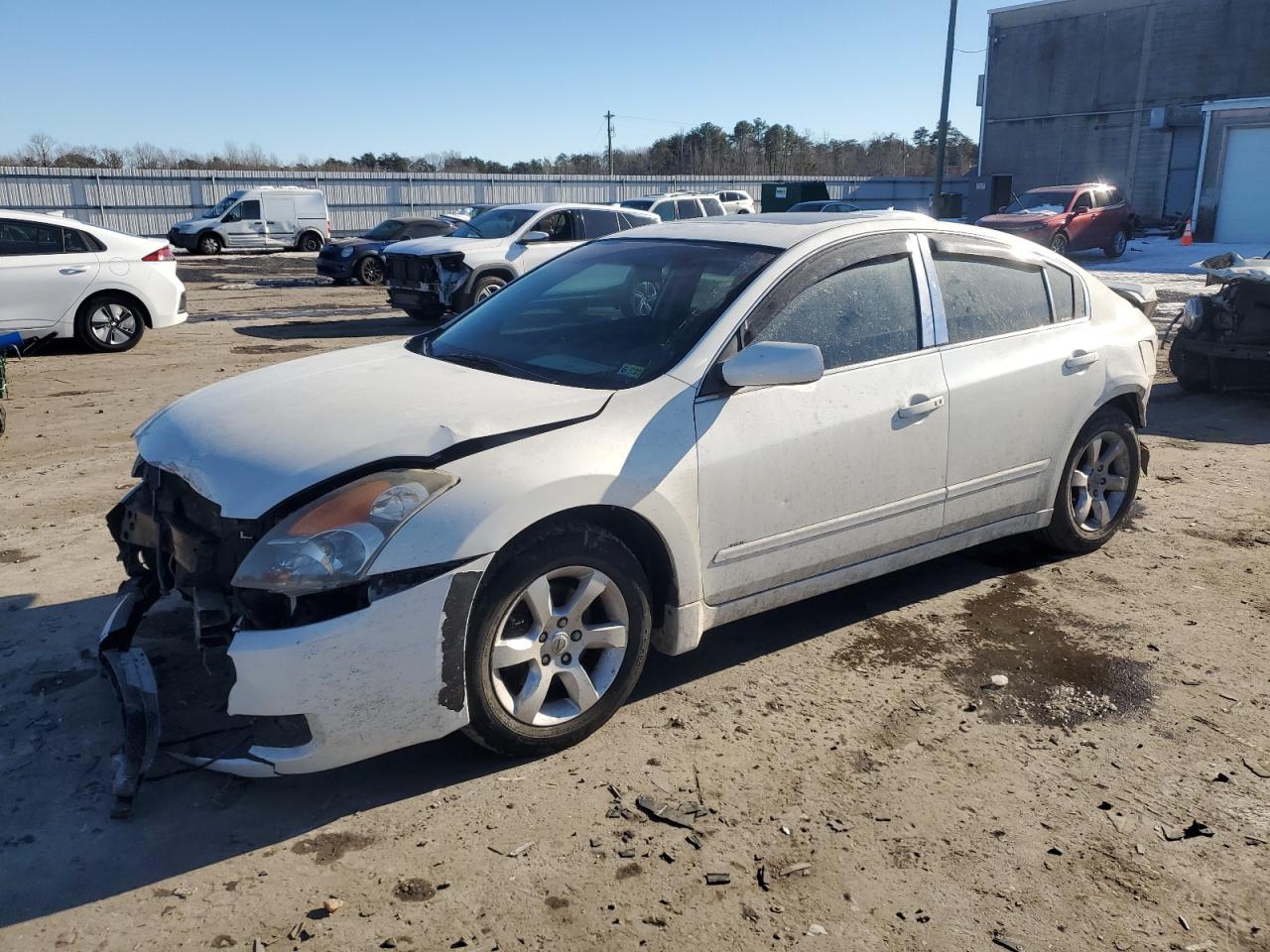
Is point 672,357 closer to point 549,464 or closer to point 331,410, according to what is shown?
point 549,464

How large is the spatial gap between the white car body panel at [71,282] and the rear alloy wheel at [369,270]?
9.54 m

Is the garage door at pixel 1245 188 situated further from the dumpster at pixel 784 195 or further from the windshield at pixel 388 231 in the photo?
the windshield at pixel 388 231

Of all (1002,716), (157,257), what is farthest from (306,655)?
(157,257)

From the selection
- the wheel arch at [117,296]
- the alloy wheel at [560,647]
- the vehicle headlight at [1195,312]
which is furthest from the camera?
the wheel arch at [117,296]

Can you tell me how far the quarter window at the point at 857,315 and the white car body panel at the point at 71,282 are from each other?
9848 millimetres

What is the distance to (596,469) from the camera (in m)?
3.41

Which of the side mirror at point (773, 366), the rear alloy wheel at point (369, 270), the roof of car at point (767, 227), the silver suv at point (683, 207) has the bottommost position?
the rear alloy wheel at point (369, 270)

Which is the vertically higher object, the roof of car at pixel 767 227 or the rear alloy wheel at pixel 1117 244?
the roof of car at pixel 767 227

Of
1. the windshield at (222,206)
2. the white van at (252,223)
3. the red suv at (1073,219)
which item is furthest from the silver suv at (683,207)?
the windshield at (222,206)

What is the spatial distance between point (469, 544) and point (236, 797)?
44.4 inches

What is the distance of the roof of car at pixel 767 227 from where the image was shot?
4.30 m

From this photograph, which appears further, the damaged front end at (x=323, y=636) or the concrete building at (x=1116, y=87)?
the concrete building at (x=1116, y=87)

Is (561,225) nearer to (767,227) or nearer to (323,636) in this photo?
(767,227)

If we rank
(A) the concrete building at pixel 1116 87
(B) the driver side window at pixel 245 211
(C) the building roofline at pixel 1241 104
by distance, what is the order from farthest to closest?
(A) the concrete building at pixel 1116 87 → (B) the driver side window at pixel 245 211 → (C) the building roofline at pixel 1241 104
